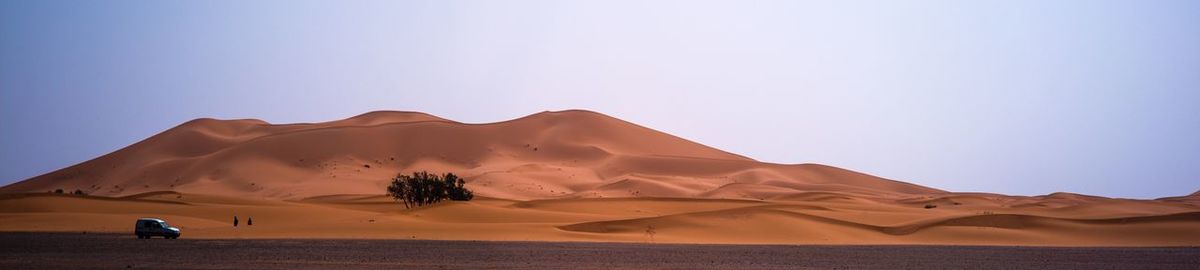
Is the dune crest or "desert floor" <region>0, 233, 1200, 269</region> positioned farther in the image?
the dune crest

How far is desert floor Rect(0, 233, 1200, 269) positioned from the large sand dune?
438cm

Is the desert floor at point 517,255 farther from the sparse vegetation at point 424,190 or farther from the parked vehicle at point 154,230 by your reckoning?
the sparse vegetation at point 424,190

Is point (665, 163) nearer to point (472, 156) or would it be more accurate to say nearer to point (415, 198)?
point (472, 156)

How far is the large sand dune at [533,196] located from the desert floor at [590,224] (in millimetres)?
115

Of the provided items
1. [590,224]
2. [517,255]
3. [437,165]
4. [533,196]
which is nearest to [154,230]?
[517,255]

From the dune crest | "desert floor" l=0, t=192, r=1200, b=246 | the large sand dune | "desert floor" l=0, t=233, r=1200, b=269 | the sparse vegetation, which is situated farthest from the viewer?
the dune crest

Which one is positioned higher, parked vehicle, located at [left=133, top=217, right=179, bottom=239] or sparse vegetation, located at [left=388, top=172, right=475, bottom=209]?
sparse vegetation, located at [left=388, top=172, right=475, bottom=209]

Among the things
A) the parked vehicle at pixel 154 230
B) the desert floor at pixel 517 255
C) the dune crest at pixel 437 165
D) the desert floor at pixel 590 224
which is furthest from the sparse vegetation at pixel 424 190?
the desert floor at pixel 517 255

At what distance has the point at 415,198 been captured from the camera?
59688mm

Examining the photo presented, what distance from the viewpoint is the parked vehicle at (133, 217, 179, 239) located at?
36000 mm

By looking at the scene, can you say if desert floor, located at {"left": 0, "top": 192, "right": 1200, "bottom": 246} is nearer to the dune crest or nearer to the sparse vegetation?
the sparse vegetation

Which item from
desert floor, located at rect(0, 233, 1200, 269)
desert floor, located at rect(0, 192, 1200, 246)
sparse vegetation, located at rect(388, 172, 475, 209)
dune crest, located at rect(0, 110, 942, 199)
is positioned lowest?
desert floor, located at rect(0, 233, 1200, 269)

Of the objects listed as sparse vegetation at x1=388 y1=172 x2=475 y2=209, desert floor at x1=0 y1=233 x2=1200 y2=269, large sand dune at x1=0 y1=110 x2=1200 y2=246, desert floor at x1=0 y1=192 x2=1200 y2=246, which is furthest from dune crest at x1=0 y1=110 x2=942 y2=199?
desert floor at x1=0 y1=233 x2=1200 y2=269

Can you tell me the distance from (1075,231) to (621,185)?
48571 mm
